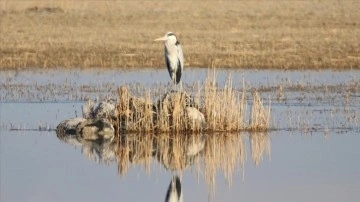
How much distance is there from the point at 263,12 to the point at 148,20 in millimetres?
6838

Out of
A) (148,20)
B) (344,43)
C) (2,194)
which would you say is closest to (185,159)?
(2,194)

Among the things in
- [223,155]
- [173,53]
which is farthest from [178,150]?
[173,53]

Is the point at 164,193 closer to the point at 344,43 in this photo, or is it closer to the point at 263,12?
the point at 344,43

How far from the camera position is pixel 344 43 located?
33062mm

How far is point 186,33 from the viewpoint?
37.1 metres

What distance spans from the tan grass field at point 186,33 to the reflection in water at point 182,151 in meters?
11.4

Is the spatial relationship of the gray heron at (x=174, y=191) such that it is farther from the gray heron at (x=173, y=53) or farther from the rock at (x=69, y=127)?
the gray heron at (x=173, y=53)

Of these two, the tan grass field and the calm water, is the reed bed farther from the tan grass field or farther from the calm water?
the tan grass field

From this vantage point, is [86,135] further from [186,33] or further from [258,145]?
[186,33]

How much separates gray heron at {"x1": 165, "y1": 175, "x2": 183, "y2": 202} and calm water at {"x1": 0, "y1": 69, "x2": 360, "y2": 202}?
0.26ft

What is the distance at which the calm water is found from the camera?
12.2 m

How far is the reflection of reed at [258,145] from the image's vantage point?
14763mm

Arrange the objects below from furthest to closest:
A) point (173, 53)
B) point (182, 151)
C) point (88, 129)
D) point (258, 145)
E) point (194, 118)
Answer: point (173, 53), point (194, 118), point (88, 129), point (258, 145), point (182, 151)

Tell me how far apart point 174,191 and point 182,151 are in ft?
10.0
